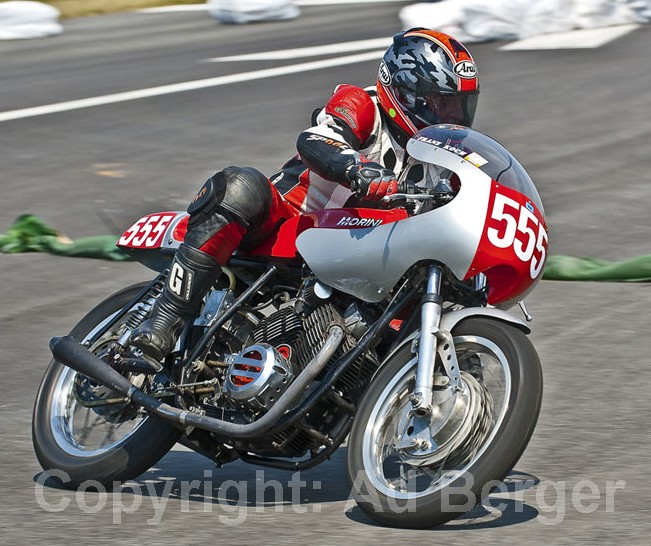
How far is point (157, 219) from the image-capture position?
5.96m

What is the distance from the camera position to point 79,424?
573 cm

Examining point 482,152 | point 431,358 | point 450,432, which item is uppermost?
point 482,152

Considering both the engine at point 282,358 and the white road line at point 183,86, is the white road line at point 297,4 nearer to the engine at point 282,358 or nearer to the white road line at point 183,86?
the white road line at point 183,86

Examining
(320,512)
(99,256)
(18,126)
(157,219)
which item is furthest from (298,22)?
(320,512)

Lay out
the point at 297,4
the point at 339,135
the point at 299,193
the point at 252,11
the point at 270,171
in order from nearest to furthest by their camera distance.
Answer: the point at 339,135 < the point at 299,193 < the point at 270,171 < the point at 252,11 < the point at 297,4

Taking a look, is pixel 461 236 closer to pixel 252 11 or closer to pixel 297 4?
pixel 252 11

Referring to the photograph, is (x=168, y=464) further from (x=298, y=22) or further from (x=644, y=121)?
(x=298, y=22)

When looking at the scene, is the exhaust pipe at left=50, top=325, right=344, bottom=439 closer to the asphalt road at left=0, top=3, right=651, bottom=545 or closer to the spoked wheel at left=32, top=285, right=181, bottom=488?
the spoked wheel at left=32, top=285, right=181, bottom=488

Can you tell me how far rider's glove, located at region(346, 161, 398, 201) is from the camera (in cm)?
481

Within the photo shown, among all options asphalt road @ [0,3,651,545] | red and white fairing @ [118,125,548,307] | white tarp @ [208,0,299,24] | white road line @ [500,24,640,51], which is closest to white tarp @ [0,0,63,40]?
asphalt road @ [0,3,651,545]

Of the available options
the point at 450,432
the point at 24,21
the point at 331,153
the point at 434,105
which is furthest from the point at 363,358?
the point at 24,21

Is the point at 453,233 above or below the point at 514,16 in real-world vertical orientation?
below

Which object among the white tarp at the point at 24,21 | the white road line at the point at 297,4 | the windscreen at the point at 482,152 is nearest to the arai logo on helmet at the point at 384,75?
the windscreen at the point at 482,152

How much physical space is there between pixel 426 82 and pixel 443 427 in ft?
4.69
